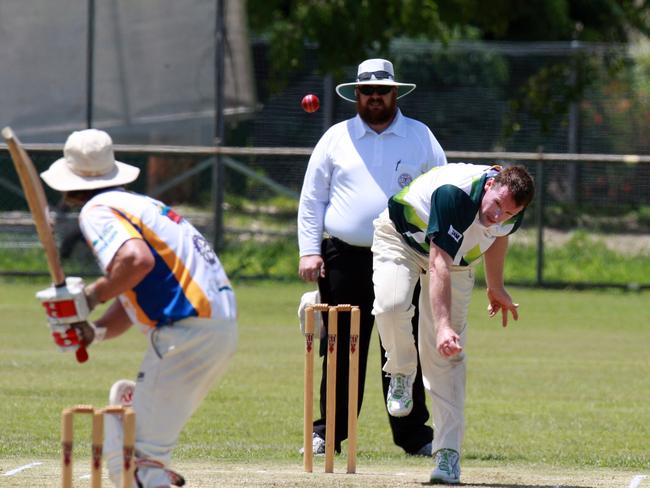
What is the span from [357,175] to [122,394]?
2765 mm

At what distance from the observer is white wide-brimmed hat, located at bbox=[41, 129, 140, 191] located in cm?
550

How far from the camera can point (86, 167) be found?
18.2 ft

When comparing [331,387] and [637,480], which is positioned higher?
[331,387]

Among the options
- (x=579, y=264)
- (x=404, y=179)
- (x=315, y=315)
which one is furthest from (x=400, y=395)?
(x=579, y=264)

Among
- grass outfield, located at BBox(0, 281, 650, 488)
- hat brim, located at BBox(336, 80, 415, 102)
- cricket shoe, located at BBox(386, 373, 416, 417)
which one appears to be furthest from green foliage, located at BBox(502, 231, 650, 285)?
cricket shoe, located at BBox(386, 373, 416, 417)

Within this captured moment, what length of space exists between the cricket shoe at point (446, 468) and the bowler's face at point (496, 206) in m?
1.13

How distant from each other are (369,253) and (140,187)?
1150cm

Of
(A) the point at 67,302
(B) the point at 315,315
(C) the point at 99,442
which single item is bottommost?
(B) the point at 315,315

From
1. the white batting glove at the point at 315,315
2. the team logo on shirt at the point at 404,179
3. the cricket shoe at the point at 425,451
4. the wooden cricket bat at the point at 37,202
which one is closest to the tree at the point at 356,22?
the team logo on shirt at the point at 404,179

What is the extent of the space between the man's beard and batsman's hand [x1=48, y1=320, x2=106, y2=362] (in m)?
3.08

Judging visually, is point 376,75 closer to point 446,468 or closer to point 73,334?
point 446,468

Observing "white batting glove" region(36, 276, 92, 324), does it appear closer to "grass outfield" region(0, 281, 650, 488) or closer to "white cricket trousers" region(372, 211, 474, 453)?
"grass outfield" region(0, 281, 650, 488)

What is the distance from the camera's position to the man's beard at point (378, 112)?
26.6 feet

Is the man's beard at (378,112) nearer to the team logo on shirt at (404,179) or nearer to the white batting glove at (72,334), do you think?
the team logo on shirt at (404,179)
